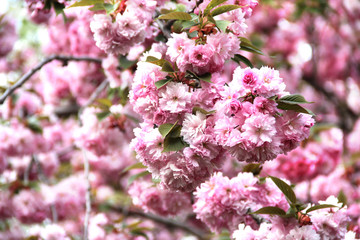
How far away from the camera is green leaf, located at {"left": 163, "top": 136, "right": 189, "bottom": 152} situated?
1409 mm

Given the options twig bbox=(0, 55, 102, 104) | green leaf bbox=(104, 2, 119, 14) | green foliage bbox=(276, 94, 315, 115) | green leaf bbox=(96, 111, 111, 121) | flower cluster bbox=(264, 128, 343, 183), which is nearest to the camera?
green foliage bbox=(276, 94, 315, 115)

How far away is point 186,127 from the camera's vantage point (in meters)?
1.41

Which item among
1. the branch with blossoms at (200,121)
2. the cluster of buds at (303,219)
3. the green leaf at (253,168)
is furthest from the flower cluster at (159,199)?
the cluster of buds at (303,219)

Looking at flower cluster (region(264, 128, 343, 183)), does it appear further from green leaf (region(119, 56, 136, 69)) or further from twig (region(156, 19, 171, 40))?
twig (region(156, 19, 171, 40))

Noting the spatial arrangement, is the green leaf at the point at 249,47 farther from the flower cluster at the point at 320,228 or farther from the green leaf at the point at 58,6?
the green leaf at the point at 58,6

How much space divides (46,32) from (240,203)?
355 cm

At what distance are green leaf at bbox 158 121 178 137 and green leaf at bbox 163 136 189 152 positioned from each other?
0.13 feet

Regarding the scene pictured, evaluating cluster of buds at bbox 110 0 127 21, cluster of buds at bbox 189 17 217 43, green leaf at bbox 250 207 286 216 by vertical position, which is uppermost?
cluster of buds at bbox 189 17 217 43

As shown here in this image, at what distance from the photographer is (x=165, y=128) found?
1.42 metres

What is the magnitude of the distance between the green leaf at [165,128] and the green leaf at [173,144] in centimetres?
4

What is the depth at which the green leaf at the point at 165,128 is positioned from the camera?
4.56 ft

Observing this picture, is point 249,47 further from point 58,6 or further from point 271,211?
point 58,6

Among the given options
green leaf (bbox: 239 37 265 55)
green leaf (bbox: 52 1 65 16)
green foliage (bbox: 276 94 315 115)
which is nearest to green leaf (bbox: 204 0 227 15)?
green leaf (bbox: 239 37 265 55)

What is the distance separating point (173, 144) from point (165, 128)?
7cm
